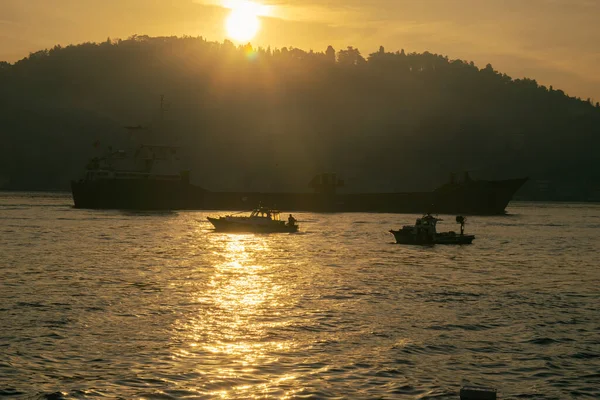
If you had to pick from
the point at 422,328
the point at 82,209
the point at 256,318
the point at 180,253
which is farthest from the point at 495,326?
the point at 82,209

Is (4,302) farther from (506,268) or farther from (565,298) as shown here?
(506,268)

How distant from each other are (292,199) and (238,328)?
145 meters

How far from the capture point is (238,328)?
2980cm

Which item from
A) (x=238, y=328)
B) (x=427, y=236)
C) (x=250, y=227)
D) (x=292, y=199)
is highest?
(x=292, y=199)

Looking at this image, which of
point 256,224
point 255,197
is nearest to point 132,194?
point 255,197

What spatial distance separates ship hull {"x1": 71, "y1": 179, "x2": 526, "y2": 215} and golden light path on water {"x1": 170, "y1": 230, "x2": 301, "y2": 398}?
4678 inches

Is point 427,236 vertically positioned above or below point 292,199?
below

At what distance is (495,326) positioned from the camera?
31.6 meters

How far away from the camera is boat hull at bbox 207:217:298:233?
92738 mm

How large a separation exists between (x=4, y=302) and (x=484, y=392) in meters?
27.3

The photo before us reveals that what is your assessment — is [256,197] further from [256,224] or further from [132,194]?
[256,224]

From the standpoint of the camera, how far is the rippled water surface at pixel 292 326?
2189 cm

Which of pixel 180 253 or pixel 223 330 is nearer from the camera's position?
pixel 223 330

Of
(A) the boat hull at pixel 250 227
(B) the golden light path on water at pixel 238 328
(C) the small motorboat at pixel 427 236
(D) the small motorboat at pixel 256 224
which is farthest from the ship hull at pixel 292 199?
(B) the golden light path on water at pixel 238 328
